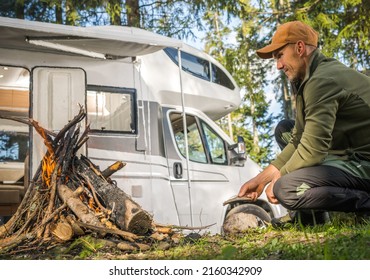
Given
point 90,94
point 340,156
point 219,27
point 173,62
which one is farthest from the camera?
point 219,27

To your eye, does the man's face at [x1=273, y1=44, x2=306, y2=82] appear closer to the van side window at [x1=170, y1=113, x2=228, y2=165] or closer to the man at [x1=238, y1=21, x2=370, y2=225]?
the man at [x1=238, y1=21, x2=370, y2=225]

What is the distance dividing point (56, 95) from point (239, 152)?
7.16ft

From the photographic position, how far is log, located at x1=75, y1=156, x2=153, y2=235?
12.7 feet

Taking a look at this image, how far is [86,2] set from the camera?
10.5 meters

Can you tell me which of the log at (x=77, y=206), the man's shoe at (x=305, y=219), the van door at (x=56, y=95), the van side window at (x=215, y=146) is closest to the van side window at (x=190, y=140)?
the van side window at (x=215, y=146)

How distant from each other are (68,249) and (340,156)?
1812 mm

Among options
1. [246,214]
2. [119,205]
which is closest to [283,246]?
[119,205]

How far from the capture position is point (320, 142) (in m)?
3.16

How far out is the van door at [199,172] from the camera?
590 centimetres

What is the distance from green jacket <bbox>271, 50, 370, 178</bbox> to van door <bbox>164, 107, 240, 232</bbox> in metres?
2.46

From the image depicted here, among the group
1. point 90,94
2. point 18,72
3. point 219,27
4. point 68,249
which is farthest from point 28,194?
point 219,27

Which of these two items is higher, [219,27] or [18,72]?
[219,27]

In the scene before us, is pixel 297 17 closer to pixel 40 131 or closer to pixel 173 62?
pixel 173 62
